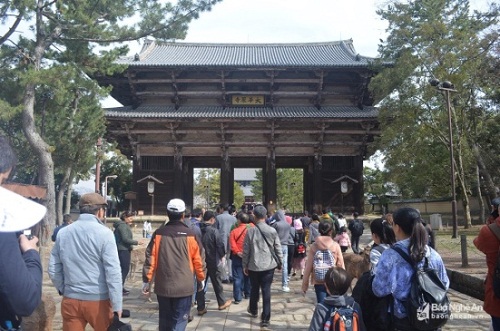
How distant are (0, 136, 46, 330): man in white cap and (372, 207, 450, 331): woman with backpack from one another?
2193mm

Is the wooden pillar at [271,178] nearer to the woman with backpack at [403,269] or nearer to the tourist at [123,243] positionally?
the tourist at [123,243]

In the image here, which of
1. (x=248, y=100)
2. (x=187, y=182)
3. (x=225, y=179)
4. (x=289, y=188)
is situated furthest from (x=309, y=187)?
(x=289, y=188)

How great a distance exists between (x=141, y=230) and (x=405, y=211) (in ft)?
60.6

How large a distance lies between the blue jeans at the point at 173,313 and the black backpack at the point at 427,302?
242 cm

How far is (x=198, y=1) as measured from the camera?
1418 cm

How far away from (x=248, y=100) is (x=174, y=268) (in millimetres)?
17910

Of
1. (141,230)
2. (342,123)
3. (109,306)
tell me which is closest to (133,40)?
(141,230)

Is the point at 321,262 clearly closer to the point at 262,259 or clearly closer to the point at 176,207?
the point at 262,259

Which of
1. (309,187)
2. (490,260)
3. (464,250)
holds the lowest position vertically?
(464,250)

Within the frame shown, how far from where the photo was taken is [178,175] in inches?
827

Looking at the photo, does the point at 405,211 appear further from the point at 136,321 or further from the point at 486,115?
the point at 486,115

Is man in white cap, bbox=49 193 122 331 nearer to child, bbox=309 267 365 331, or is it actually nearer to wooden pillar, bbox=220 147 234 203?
child, bbox=309 267 365 331

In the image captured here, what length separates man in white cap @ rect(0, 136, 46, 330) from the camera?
1796mm

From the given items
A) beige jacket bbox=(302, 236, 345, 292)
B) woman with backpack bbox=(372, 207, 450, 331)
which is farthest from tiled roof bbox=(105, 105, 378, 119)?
woman with backpack bbox=(372, 207, 450, 331)
